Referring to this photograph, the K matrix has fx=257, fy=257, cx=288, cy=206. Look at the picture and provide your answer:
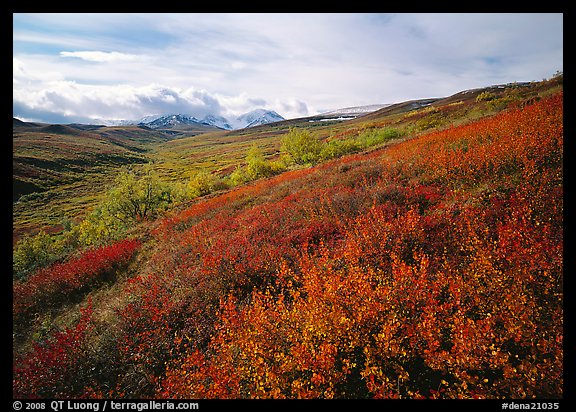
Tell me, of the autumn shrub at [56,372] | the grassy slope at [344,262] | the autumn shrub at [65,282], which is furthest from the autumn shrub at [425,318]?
the autumn shrub at [65,282]

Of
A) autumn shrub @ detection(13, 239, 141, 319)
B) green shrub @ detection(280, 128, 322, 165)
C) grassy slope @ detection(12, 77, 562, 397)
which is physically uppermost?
green shrub @ detection(280, 128, 322, 165)

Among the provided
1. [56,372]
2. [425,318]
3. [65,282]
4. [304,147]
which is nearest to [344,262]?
[425,318]

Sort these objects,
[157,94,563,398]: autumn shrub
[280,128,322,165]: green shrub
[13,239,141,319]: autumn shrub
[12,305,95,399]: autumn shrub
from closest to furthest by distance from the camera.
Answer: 1. [157,94,563,398]: autumn shrub
2. [12,305,95,399]: autumn shrub
3. [13,239,141,319]: autumn shrub
4. [280,128,322,165]: green shrub

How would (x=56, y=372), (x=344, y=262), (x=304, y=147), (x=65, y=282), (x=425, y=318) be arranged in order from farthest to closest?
(x=304, y=147), (x=65, y=282), (x=344, y=262), (x=56, y=372), (x=425, y=318)

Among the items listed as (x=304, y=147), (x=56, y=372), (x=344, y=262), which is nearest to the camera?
(x=56, y=372)

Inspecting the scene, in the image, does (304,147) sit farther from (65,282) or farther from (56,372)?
(56,372)

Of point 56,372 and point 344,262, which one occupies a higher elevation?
point 344,262

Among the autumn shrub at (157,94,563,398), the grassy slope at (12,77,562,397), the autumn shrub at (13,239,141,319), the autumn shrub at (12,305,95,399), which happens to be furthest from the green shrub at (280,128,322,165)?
the autumn shrub at (12,305,95,399)

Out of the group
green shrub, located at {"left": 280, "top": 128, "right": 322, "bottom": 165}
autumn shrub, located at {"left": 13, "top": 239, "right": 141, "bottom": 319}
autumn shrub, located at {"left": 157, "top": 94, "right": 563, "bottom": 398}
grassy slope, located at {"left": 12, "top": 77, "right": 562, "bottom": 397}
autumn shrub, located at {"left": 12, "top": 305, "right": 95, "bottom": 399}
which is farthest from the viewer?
green shrub, located at {"left": 280, "top": 128, "right": 322, "bottom": 165}

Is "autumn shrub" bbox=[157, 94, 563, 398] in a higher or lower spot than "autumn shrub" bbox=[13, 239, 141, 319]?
higher

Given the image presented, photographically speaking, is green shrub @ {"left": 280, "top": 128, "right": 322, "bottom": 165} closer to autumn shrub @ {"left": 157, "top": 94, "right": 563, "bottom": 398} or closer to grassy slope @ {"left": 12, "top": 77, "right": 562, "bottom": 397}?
grassy slope @ {"left": 12, "top": 77, "right": 562, "bottom": 397}

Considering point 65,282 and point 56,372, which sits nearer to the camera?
point 56,372

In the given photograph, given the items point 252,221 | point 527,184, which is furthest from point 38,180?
point 527,184

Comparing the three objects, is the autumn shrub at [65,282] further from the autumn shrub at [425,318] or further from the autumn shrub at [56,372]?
the autumn shrub at [425,318]
